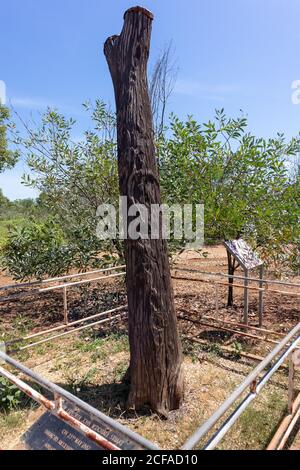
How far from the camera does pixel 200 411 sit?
2.76 m

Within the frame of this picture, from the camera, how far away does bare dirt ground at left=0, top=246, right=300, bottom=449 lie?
2547 mm

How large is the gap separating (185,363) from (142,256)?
1773 mm

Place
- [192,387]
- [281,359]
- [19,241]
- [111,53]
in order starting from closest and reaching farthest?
1. [281,359]
2. [111,53]
3. [192,387]
4. [19,241]

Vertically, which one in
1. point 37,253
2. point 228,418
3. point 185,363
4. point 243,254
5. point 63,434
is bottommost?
point 185,363

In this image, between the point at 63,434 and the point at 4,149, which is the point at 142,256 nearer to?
the point at 63,434

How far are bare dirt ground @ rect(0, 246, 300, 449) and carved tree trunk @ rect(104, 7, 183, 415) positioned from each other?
26 cm

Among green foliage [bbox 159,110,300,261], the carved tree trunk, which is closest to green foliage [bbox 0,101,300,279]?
green foliage [bbox 159,110,300,261]

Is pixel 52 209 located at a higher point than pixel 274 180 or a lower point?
lower

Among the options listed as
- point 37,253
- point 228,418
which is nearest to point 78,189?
point 37,253

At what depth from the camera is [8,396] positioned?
2770mm

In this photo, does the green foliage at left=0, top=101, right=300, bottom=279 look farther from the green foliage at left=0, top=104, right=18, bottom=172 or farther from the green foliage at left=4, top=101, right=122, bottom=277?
the green foliage at left=0, top=104, right=18, bottom=172

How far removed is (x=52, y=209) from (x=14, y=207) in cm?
2679
